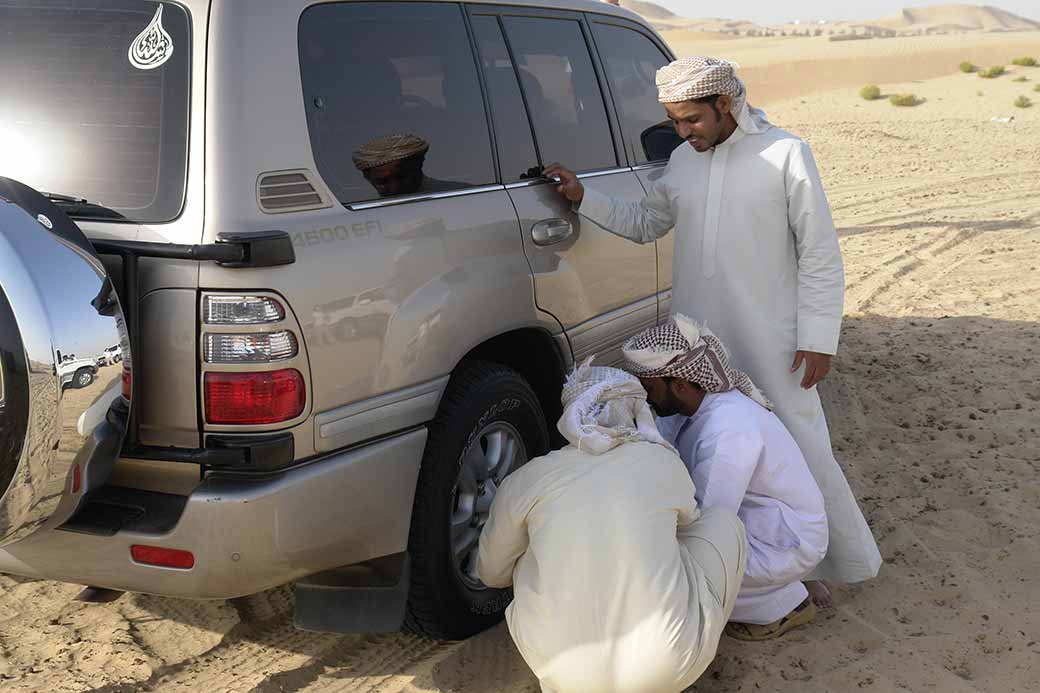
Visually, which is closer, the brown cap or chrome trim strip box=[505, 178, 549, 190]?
the brown cap

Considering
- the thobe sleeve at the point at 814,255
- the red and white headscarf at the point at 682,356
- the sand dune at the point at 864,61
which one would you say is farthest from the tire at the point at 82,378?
the sand dune at the point at 864,61

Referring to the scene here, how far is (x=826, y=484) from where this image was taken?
423cm

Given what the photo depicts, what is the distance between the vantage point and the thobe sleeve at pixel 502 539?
3197 millimetres

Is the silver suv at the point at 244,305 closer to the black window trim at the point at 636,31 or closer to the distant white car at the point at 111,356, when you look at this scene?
the distant white car at the point at 111,356

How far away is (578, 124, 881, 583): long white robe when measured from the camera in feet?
13.4

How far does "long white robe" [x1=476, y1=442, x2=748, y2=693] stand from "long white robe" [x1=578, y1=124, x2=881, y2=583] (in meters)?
1.13

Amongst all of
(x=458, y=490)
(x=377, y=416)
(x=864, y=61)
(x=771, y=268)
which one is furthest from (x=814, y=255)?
(x=864, y=61)

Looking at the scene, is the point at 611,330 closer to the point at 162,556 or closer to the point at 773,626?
the point at 773,626

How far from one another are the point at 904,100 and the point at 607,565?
25.0 m

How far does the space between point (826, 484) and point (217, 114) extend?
2595 mm

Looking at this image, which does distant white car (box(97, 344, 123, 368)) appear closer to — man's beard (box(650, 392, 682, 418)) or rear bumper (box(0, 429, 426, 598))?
rear bumper (box(0, 429, 426, 598))

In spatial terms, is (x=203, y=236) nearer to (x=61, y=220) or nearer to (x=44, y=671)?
(x=61, y=220)

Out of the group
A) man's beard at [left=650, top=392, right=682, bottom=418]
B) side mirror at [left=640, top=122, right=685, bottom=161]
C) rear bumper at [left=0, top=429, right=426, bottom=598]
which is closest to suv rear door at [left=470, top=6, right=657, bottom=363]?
side mirror at [left=640, top=122, right=685, bottom=161]

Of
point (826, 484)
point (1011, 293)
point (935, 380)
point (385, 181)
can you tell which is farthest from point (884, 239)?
point (385, 181)
